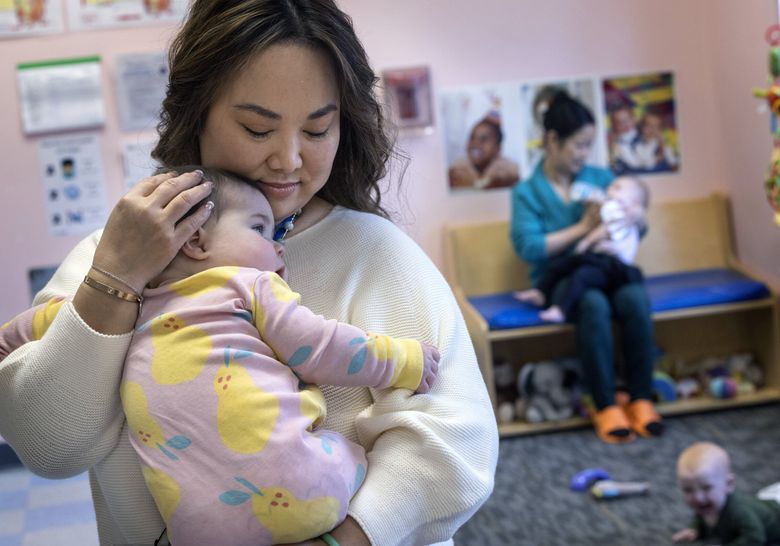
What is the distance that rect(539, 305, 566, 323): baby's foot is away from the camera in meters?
3.93

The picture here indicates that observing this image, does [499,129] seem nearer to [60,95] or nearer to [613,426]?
[613,426]

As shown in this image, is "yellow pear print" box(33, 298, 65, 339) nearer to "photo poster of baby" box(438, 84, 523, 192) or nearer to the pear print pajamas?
the pear print pajamas

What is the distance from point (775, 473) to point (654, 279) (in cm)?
146

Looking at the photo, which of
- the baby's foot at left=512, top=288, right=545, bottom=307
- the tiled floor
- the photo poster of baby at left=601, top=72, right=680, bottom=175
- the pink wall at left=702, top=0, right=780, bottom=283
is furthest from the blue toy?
the photo poster of baby at left=601, top=72, right=680, bottom=175

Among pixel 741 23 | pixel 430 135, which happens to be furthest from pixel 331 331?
pixel 741 23

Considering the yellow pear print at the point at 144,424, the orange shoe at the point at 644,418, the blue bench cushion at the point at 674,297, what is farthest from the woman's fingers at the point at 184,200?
the orange shoe at the point at 644,418

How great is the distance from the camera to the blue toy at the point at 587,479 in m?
3.27

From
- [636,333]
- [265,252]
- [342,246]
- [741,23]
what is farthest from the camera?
[741,23]

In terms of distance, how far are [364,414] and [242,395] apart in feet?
0.62

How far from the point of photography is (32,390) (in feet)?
3.65

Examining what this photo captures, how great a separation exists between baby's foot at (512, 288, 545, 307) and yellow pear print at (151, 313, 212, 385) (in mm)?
3071

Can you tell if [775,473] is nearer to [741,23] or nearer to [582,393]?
[582,393]

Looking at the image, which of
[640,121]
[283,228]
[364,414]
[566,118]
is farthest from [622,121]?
[364,414]

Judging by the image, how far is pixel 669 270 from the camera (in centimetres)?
460
